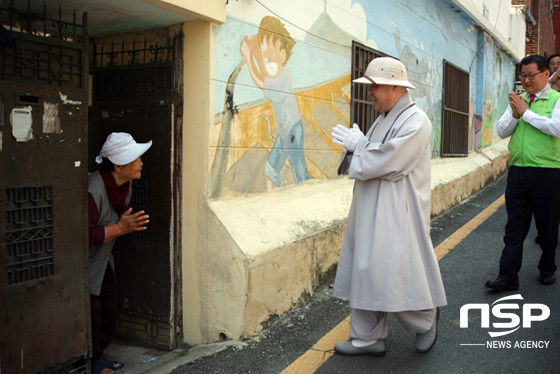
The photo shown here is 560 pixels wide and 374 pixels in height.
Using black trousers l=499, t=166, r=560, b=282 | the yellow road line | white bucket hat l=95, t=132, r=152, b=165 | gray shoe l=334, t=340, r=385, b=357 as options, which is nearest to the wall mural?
white bucket hat l=95, t=132, r=152, b=165

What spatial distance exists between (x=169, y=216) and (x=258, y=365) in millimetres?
1320

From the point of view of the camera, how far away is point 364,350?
129 inches

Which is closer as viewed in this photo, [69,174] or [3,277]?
[3,277]

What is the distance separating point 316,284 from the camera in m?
4.47

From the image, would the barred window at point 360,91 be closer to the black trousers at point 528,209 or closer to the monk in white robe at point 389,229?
the black trousers at point 528,209

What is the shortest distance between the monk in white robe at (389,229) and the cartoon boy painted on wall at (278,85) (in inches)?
49.5

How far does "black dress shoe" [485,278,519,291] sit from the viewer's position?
170 inches

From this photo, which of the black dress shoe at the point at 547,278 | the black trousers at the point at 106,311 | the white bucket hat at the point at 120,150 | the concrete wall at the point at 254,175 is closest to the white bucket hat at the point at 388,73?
the concrete wall at the point at 254,175

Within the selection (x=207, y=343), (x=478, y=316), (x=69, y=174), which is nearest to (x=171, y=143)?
(x=69, y=174)

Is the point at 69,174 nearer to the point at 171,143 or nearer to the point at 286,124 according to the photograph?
the point at 171,143

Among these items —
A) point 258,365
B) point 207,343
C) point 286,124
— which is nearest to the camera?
point 258,365

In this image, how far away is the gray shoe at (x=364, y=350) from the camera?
129 inches

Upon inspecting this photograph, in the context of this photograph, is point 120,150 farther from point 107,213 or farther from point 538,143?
point 538,143

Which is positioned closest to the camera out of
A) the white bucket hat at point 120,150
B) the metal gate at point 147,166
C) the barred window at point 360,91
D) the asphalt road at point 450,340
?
the asphalt road at point 450,340
